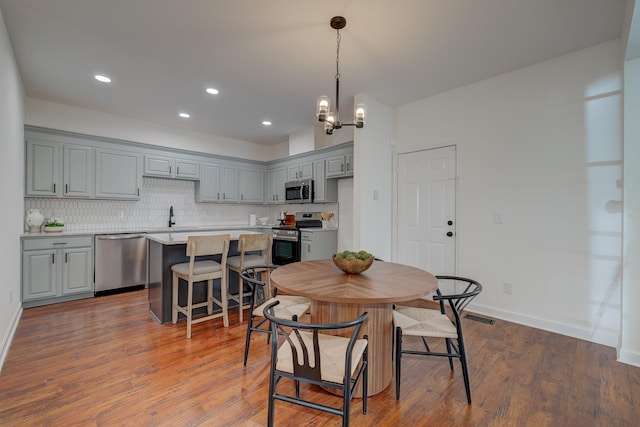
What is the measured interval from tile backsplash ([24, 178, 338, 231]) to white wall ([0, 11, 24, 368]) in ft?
3.45

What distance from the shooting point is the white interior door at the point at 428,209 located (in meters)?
3.80

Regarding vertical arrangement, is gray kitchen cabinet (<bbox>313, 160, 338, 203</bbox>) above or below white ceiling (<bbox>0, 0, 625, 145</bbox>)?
below

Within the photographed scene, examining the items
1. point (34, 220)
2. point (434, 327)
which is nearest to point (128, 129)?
point (34, 220)

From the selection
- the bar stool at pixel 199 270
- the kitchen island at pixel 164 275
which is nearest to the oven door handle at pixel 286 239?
the kitchen island at pixel 164 275

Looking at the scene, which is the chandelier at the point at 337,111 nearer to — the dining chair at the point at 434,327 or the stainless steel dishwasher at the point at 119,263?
the dining chair at the point at 434,327

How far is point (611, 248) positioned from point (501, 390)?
72.4 inches

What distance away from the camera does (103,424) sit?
5.47 ft

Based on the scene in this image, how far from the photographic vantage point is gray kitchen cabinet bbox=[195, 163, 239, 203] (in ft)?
18.3

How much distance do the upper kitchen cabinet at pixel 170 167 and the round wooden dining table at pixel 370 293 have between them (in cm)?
398

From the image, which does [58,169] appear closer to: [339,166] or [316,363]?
[339,166]

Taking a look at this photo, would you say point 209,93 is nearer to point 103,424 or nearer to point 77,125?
point 77,125

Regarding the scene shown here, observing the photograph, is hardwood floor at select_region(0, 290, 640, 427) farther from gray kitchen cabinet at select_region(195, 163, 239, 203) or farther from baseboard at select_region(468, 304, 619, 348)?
gray kitchen cabinet at select_region(195, 163, 239, 203)

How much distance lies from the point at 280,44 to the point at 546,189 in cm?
310

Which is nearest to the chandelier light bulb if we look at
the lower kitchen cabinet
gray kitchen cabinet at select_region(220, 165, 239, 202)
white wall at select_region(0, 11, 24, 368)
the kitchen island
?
the kitchen island
